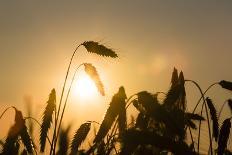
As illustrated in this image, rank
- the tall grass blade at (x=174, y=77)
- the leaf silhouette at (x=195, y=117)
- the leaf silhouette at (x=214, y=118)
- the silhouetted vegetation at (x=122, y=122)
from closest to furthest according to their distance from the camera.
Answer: the silhouetted vegetation at (x=122, y=122) → the leaf silhouette at (x=214, y=118) → the tall grass blade at (x=174, y=77) → the leaf silhouette at (x=195, y=117)

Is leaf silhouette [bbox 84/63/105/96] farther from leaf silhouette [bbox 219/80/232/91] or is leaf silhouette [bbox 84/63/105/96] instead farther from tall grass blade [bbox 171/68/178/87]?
leaf silhouette [bbox 219/80/232/91]

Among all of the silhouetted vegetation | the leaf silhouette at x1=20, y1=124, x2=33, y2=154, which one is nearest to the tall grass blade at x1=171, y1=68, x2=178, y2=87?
the silhouetted vegetation

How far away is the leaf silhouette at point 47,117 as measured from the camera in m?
6.89

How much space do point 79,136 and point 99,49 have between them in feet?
6.09

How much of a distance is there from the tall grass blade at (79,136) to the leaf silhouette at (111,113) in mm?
1559

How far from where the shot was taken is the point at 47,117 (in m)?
7.19

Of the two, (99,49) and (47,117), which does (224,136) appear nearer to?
(99,49)

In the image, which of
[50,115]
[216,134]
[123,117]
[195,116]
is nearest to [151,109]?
[123,117]

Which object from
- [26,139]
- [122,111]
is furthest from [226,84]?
[26,139]

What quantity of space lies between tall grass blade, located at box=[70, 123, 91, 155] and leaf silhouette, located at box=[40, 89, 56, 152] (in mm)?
677

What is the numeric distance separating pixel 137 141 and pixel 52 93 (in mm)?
4072

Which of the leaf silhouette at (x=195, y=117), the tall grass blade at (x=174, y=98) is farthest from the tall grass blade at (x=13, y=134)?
the leaf silhouette at (x=195, y=117)

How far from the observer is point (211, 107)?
8.04 metres

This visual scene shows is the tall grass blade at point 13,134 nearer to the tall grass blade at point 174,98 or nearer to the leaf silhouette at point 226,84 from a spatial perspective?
the tall grass blade at point 174,98
